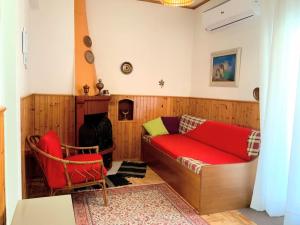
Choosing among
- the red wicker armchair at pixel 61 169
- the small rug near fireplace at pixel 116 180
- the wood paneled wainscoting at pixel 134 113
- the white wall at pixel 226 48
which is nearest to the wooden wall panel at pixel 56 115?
the wood paneled wainscoting at pixel 134 113

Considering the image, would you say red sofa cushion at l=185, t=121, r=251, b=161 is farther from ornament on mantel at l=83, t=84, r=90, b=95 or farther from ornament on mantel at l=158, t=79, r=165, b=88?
ornament on mantel at l=83, t=84, r=90, b=95

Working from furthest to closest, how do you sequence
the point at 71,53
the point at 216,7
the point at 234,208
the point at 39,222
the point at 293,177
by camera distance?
the point at 216,7 < the point at 71,53 < the point at 234,208 < the point at 293,177 < the point at 39,222

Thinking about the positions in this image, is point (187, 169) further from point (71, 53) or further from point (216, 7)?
point (216, 7)

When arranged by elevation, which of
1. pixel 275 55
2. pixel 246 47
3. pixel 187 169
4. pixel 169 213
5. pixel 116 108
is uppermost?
pixel 246 47

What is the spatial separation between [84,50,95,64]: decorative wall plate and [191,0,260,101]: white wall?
2.11m

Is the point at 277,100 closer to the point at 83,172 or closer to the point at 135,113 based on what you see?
the point at 83,172

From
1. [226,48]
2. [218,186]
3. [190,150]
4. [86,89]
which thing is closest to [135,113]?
[86,89]

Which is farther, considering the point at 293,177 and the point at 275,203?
the point at 275,203

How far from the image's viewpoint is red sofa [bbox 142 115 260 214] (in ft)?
8.95

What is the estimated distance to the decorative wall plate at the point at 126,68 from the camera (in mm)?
4583

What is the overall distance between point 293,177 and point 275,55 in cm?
127

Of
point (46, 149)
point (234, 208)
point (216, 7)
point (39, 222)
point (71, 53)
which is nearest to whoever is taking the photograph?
point (39, 222)

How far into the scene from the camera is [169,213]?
272cm

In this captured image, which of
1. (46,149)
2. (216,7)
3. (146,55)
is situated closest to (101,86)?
(146,55)
